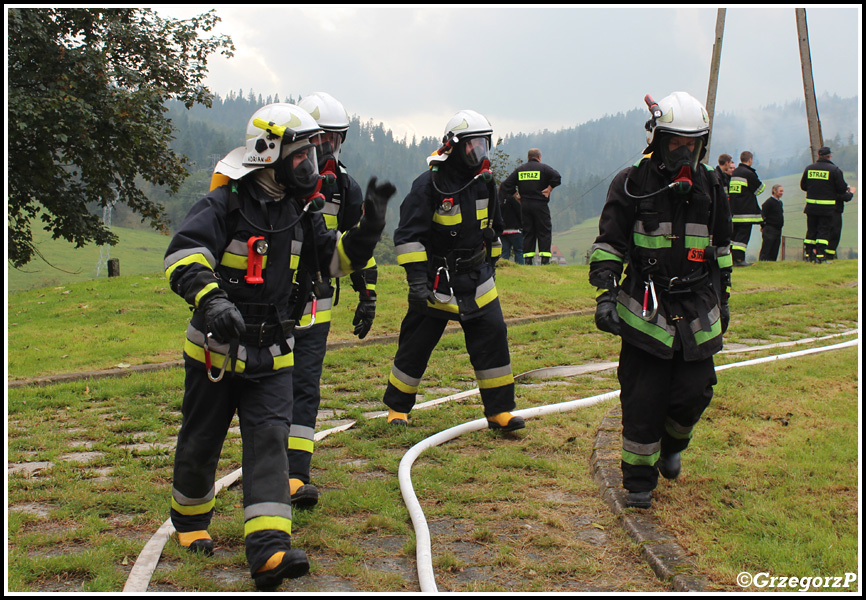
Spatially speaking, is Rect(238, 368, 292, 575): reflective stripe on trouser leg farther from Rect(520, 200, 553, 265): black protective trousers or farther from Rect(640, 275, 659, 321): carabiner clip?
Rect(520, 200, 553, 265): black protective trousers

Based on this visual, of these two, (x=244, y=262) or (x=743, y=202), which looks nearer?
(x=244, y=262)

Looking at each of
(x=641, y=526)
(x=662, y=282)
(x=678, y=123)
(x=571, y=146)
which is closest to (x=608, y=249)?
(x=662, y=282)

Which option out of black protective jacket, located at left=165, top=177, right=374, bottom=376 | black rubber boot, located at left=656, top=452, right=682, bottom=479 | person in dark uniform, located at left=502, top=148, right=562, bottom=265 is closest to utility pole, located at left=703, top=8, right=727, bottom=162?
person in dark uniform, located at left=502, top=148, right=562, bottom=265

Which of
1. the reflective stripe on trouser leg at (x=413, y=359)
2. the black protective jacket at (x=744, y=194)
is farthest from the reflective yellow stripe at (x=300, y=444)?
the black protective jacket at (x=744, y=194)

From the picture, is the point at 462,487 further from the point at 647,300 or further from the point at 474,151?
the point at 474,151

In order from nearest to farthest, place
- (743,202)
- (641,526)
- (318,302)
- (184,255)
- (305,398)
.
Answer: (184,255) → (641,526) → (305,398) → (318,302) → (743,202)

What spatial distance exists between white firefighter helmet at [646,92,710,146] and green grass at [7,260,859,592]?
6.65 ft

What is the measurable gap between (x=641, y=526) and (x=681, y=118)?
2263 millimetres

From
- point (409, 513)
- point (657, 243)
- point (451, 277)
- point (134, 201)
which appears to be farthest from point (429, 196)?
point (134, 201)

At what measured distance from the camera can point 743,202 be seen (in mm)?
17359

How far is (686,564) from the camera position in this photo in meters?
3.63

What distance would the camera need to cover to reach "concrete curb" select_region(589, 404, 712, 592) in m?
3.51

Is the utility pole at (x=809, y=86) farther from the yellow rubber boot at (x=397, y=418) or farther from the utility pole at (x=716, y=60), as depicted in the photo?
the yellow rubber boot at (x=397, y=418)

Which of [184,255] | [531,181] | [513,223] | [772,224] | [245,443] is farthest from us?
[772,224]
